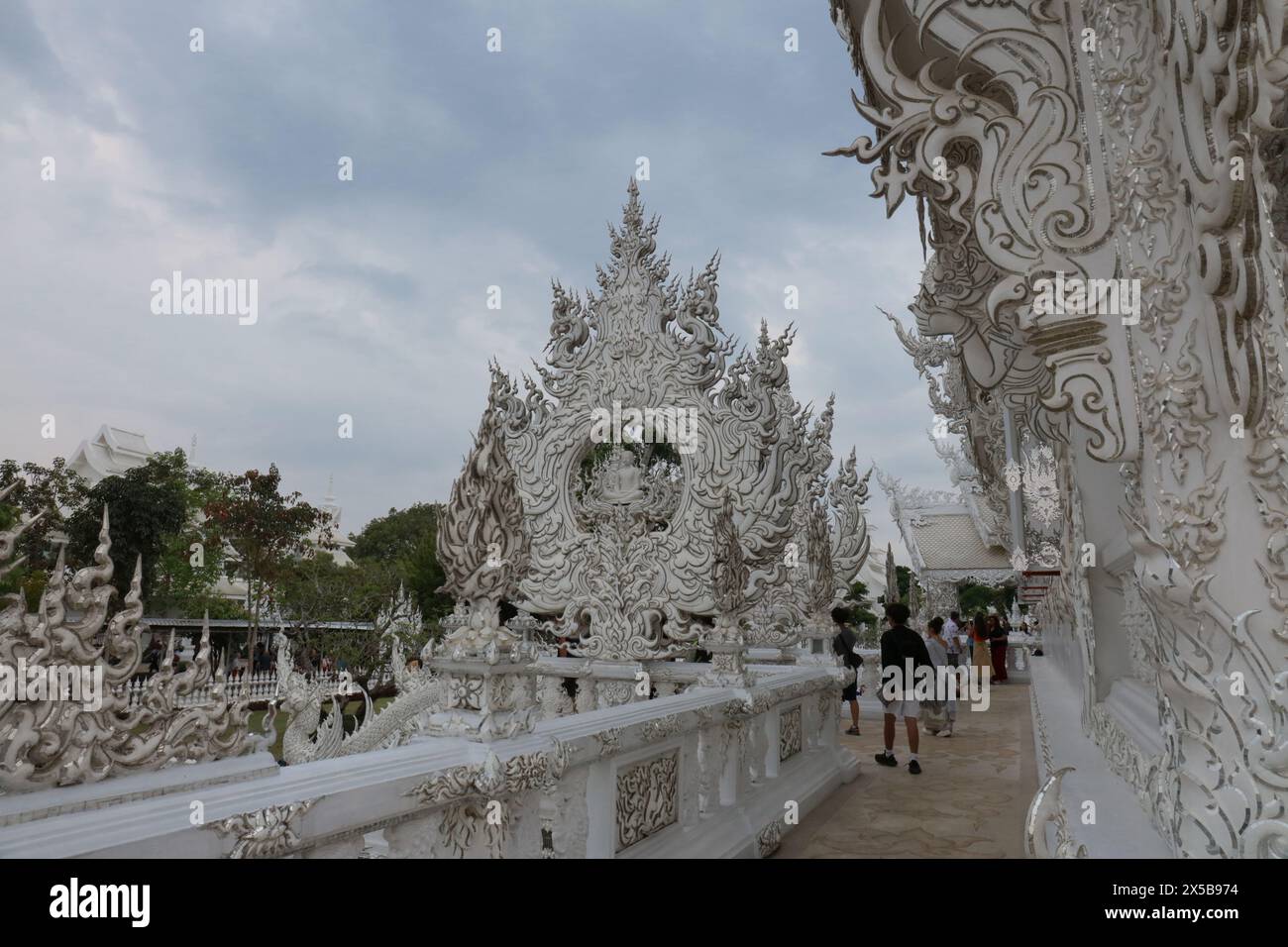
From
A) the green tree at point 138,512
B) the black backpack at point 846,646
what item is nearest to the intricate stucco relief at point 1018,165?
the black backpack at point 846,646

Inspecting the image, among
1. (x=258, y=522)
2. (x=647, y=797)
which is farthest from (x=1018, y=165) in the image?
(x=258, y=522)

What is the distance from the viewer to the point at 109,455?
66.6 feet

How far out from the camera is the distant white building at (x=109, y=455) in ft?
64.7

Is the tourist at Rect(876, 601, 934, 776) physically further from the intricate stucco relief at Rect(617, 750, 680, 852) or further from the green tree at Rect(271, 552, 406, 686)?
the green tree at Rect(271, 552, 406, 686)

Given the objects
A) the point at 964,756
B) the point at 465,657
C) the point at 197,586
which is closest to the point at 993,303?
the point at 465,657

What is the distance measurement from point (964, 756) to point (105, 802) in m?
8.31

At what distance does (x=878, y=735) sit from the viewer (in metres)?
10.3

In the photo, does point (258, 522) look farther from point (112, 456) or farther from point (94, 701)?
point (94, 701)

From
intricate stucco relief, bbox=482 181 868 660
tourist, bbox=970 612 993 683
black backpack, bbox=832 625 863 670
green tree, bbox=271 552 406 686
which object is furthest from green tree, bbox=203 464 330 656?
tourist, bbox=970 612 993 683

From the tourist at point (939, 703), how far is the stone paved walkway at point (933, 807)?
41 centimetres

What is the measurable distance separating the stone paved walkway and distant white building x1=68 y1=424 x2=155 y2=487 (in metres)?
19.6

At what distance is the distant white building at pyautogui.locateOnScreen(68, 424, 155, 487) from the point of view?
1972 cm

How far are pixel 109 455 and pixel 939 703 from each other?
21071mm
